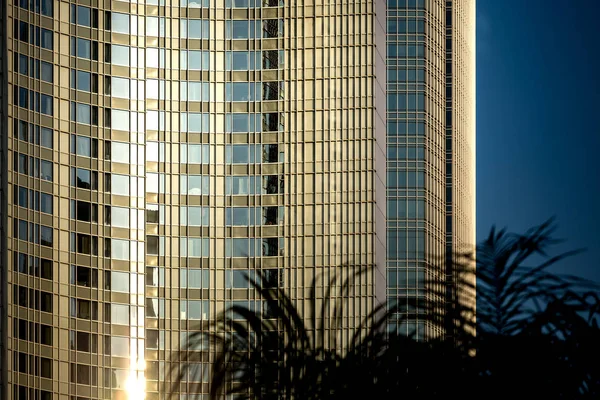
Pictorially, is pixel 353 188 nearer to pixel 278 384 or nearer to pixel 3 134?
pixel 3 134

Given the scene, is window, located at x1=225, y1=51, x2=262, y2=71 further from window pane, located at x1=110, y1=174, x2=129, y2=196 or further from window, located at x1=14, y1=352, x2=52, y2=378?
window, located at x1=14, y1=352, x2=52, y2=378

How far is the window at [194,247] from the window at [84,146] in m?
13.4

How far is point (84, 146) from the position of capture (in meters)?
111

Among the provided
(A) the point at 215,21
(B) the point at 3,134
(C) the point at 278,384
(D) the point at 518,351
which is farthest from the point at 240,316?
Result: (A) the point at 215,21

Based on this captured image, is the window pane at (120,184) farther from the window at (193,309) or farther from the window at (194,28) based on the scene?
the window at (194,28)

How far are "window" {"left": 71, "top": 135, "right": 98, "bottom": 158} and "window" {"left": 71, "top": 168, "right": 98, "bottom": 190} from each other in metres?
1.60

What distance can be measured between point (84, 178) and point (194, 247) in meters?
15.2

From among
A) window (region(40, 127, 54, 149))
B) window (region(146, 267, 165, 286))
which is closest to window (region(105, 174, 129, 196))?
window (region(40, 127, 54, 149))

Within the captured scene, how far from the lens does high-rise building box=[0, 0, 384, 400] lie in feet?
342

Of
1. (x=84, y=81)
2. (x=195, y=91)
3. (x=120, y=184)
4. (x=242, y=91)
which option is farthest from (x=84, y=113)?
(x=242, y=91)

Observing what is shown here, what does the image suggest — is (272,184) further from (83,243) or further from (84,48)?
(84,48)

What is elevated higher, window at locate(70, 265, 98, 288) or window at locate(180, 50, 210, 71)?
window at locate(180, 50, 210, 71)

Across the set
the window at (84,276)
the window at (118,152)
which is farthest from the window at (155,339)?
the window at (118,152)

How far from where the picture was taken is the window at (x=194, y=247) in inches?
4707
